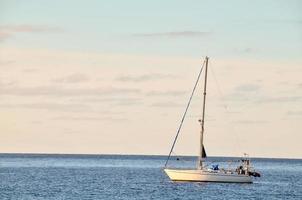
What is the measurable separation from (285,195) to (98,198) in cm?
2244

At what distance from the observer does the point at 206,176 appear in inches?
4626

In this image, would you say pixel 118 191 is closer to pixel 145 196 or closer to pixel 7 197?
pixel 145 196

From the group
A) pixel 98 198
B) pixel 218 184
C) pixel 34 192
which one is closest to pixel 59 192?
pixel 34 192

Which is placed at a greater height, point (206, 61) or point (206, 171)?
point (206, 61)

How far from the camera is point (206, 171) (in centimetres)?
11738

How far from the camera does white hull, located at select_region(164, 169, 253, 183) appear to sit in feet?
385

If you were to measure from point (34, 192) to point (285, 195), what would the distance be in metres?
27.3

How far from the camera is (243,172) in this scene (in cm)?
12519

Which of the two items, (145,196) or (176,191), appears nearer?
(145,196)

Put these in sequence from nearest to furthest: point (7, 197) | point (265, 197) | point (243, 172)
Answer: point (7, 197), point (265, 197), point (243, 172)

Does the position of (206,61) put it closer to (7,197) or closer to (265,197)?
(265,197)

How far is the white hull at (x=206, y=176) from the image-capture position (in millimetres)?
117250

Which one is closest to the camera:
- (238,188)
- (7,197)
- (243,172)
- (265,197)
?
(7,197)

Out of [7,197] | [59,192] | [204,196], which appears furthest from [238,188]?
[7,197]
